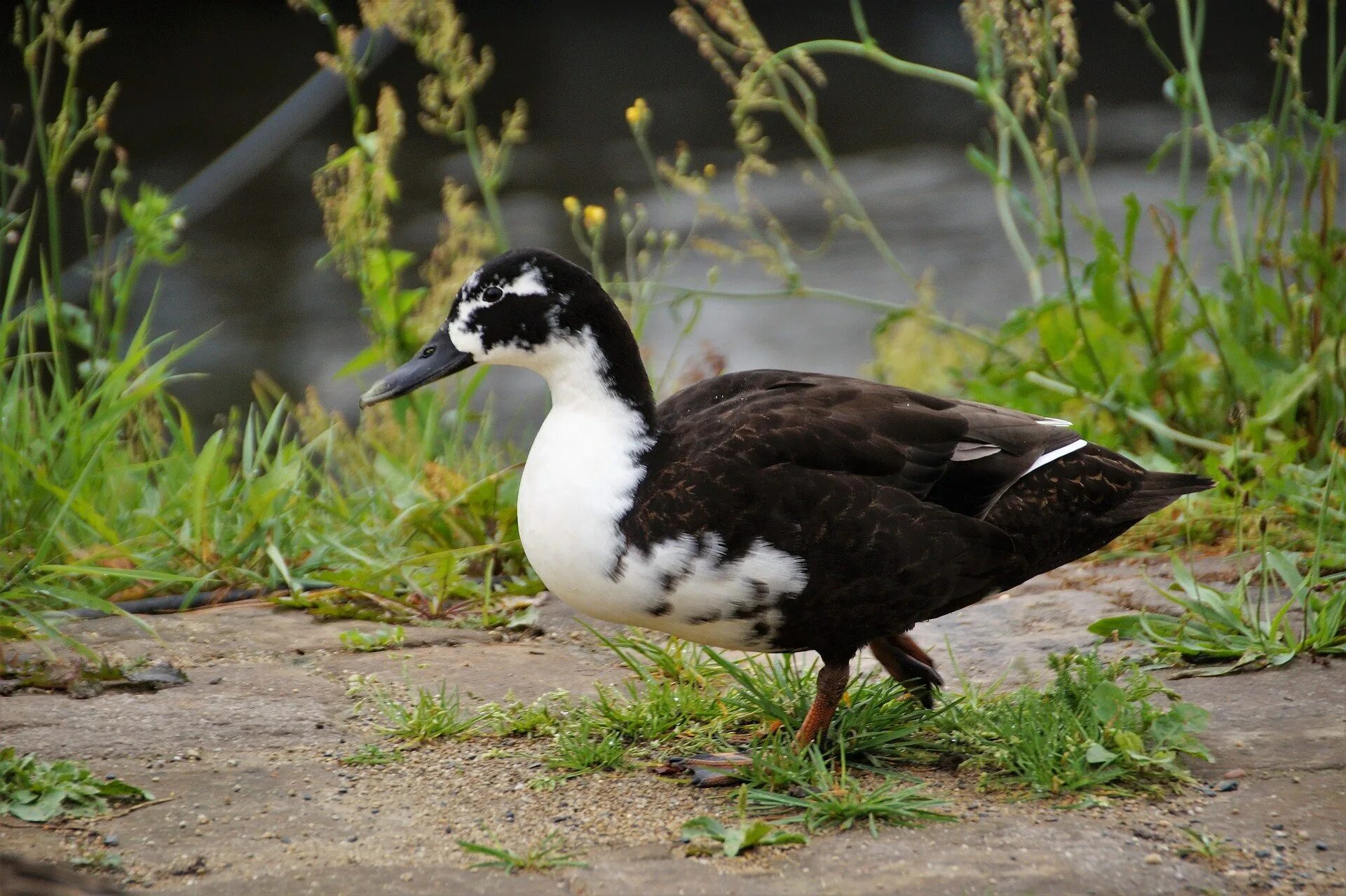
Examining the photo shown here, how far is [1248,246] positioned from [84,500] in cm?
345

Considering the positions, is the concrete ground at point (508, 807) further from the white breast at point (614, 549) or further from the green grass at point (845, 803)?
the white breast at point (614, 549)

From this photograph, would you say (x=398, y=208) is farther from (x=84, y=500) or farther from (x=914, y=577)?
(x=914, y=577)

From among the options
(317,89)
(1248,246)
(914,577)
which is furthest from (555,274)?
(317,89)

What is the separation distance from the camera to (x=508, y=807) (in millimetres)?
2646

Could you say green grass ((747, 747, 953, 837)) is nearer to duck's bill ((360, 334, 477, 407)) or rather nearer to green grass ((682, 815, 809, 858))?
green grass ((682, 815, 809, 858))

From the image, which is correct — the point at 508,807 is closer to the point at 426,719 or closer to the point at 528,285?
the point at 426,719

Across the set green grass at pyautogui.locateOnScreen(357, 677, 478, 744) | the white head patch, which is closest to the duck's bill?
the white head patch

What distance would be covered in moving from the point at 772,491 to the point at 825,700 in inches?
16.6

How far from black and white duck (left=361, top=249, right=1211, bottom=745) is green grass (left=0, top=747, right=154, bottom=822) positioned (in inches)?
33.6

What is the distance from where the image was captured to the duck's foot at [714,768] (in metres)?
2.72

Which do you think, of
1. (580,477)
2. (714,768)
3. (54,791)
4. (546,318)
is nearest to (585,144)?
(546,318)

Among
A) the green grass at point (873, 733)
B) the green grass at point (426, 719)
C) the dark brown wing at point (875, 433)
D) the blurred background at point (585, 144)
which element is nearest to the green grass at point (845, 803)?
the green grass at point (873, 733)

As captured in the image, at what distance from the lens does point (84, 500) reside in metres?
3.77

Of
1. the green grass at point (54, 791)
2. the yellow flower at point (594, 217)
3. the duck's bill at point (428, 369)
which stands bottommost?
the green grass at point (54, 791)
